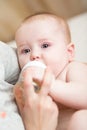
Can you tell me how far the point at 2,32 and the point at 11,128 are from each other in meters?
0.80

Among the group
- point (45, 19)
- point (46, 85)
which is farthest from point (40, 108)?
point (45, 19)

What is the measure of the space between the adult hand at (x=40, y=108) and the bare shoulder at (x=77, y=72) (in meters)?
0.08

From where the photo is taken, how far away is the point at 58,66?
0.93 meters

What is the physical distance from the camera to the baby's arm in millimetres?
797

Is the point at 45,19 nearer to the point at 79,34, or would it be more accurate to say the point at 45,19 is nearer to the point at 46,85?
the point at 46,85

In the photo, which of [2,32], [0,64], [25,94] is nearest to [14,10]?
[2,32]

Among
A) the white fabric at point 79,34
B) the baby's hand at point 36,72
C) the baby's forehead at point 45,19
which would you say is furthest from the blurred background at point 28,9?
the baby's hand at point 36,72

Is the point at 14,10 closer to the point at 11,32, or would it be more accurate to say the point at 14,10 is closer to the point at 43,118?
the point at 11,32

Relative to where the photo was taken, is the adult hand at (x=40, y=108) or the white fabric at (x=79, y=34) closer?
the adult hand at (x=40, y=108)

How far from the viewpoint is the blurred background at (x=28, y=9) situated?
1335 mm

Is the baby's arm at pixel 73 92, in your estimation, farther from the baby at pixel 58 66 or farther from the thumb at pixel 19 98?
the thumb at pixel 19 98

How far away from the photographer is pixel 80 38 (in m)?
1.42

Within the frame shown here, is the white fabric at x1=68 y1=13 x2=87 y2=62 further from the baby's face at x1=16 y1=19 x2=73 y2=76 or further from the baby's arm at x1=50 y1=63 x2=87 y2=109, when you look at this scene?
the baby's arm at x1=50 y1=63 x2=87 y2=109

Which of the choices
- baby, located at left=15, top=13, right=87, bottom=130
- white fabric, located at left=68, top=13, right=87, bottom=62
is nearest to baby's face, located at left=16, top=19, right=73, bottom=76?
baby, located at left=15, top=13, right=87, bottom=130
